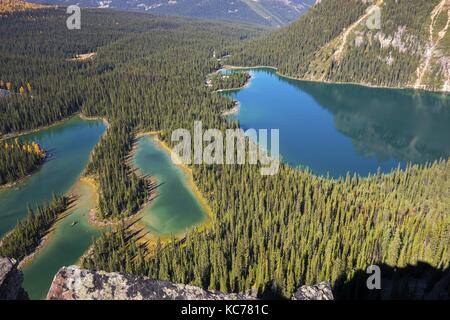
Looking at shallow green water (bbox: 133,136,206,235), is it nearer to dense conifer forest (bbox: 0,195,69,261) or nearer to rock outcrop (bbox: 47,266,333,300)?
dense conifer forest (bbox: 0,195,69,261)

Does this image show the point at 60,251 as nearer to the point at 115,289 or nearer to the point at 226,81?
the point at 115,289

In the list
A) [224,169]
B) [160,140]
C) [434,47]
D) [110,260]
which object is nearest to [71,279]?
[110,260]

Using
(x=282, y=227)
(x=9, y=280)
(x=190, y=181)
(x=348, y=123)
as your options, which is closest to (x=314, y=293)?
(x=9, y=280)

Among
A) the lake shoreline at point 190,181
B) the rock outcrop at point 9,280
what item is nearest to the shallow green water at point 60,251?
the lake shoreline at point 190,181

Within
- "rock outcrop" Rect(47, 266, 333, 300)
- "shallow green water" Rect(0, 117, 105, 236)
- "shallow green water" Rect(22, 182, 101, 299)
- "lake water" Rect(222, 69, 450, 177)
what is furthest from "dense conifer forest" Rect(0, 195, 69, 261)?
"lake water" Rect(222, 69, 450, 177)

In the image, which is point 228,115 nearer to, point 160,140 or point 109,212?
point 160,140

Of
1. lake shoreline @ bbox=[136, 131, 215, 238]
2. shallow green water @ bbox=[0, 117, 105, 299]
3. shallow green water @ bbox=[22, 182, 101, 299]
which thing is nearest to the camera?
shallow green water @ bbox=[22, 182, 101, 299]

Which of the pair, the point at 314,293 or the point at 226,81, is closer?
the point at 314,293
